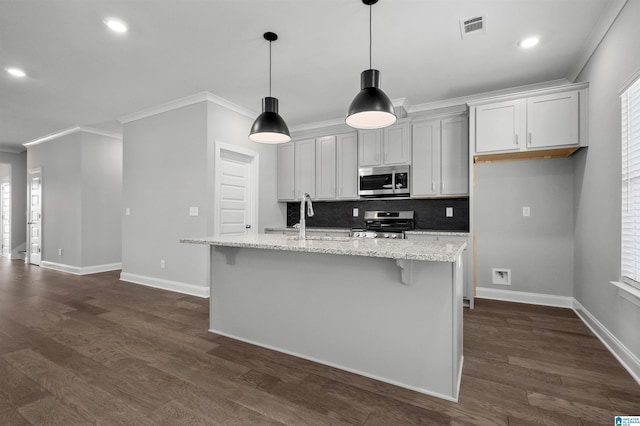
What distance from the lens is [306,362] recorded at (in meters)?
2.29

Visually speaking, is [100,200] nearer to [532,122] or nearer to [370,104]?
[370,104]

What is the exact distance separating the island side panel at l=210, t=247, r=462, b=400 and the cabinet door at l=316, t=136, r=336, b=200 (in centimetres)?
263

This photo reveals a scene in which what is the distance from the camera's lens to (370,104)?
218 centimetres

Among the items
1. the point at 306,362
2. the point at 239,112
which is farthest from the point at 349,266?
the point at 239,112

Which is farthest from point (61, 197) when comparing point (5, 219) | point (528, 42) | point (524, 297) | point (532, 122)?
point (524, 297)

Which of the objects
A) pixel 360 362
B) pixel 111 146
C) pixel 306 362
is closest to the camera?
pixel 360 362

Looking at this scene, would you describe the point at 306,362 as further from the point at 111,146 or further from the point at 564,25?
the point at 111,146

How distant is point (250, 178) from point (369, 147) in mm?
1925

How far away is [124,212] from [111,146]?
1.86 m

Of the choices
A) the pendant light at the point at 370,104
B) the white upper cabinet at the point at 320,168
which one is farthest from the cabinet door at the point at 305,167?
the pendant light at the point at 370,104

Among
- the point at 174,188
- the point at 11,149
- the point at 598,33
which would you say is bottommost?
the point at 174,188

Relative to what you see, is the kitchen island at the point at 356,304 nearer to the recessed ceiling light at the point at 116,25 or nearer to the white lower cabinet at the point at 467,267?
the white lower cabinet at the point at 467,267

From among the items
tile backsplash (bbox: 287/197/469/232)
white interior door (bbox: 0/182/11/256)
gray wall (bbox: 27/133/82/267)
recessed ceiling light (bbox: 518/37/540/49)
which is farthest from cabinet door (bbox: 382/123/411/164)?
white interior door (bbox: 0/182/11/256)

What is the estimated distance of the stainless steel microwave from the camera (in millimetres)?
4453
